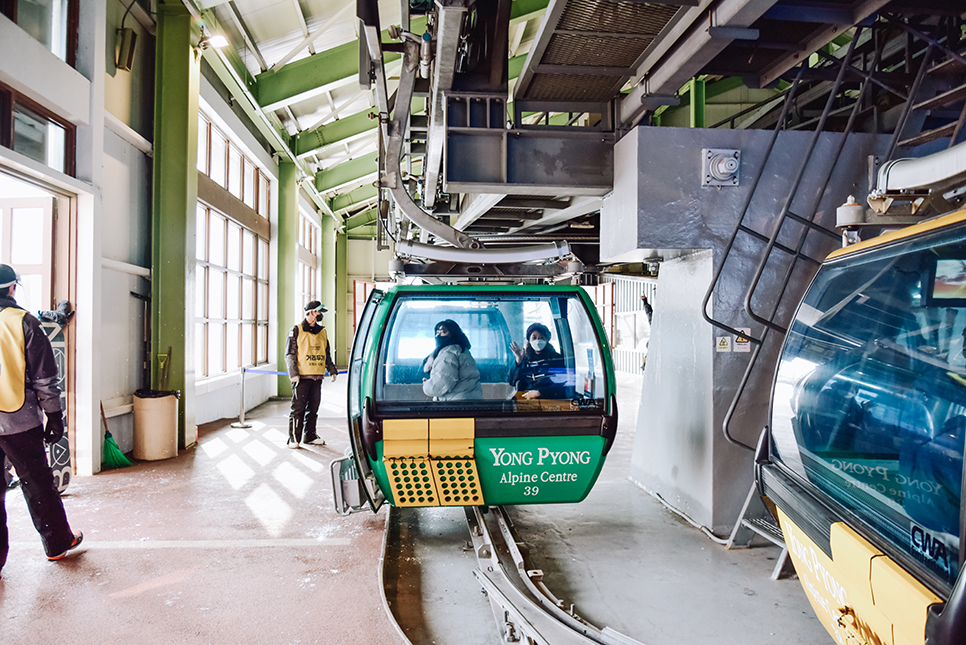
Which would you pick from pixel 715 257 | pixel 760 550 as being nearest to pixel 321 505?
pixel 760 550

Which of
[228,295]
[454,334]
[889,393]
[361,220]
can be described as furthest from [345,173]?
[889,393]

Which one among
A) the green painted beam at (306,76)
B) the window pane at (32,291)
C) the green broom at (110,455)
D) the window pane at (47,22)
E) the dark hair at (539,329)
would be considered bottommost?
the green broom at (110,455)

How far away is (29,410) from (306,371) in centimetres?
419

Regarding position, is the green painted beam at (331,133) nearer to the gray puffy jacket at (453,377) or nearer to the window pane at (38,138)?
the window pane at (38,138)

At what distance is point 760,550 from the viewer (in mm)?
4254

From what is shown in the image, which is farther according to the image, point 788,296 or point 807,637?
point 788,296

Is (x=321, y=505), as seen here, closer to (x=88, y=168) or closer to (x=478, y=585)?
(x=478, y=585)

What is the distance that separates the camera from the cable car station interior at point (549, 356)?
2234mm

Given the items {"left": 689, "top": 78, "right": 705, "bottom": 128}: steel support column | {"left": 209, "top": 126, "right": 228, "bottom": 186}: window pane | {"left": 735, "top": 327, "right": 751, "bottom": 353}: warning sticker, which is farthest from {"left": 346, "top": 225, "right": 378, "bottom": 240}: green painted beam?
{"left": 735, "top": 327, "right": 751, "bottom": 353}: warning sticker

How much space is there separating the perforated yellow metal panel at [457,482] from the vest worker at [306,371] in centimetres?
429

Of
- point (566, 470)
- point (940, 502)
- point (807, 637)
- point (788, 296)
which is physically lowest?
point (807, 637)

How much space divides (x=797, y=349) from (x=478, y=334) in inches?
87.4

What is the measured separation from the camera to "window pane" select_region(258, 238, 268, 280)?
1290 cm

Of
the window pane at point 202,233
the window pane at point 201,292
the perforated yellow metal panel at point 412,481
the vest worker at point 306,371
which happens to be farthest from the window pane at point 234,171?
the perforated yellow metal panel at point 412,481
